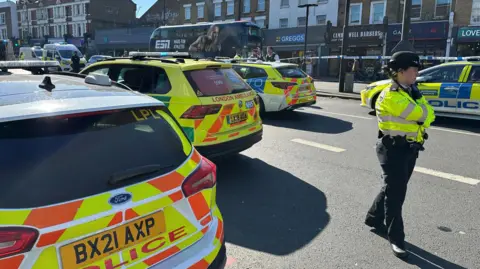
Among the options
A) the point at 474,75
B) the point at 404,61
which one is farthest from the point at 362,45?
the point at 404,61

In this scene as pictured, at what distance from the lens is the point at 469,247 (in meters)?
3.49

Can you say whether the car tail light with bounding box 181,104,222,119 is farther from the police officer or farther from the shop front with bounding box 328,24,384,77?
the shop front with bounding box 328,24,384,77

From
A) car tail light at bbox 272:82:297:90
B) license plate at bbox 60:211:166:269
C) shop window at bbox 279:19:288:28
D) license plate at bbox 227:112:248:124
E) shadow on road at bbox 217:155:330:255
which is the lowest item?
shadow on road at bbox 217:155:330:255

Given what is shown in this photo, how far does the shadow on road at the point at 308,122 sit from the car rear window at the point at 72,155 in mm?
6683

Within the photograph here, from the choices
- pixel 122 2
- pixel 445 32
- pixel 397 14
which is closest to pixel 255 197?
pixel 445 32

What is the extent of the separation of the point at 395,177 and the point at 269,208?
1.52 metres

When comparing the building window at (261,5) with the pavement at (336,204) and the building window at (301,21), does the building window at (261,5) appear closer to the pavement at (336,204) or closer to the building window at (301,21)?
the building window at (301,21)

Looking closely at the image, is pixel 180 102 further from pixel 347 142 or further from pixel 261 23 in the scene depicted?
pixel 261 23

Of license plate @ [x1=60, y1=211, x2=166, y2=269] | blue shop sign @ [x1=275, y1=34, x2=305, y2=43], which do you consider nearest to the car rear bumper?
license plate @ [x1=60, y1=211, x2=166, y2=269]

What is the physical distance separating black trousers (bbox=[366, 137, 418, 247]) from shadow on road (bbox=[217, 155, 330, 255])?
0.72 meters

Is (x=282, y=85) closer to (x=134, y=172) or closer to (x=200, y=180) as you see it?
(x=200, y=180)

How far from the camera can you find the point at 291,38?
108 ft

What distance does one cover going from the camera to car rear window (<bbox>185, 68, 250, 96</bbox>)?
A: 17.4ft

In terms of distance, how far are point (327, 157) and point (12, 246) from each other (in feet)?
17.8
